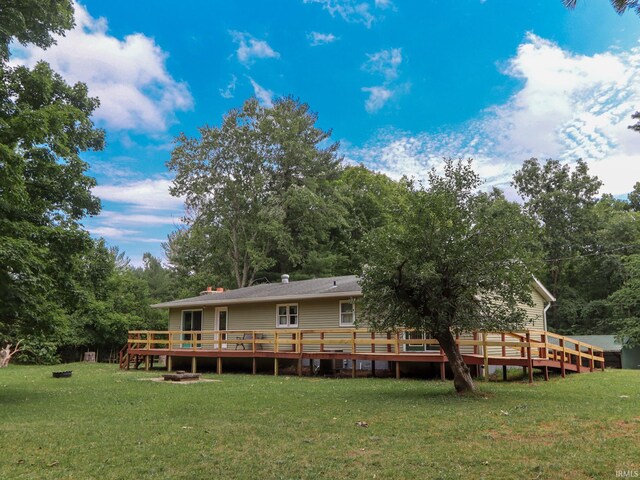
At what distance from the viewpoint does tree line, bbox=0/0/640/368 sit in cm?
972

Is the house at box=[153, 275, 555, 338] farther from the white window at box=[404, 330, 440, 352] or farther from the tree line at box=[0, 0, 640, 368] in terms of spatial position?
the tree line at box=[0, 0, 640, 368]

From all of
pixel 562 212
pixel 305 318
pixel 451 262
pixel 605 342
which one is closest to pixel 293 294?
pixel 305 318

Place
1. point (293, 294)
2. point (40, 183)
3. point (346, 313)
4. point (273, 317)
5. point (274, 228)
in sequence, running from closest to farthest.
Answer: point (40, 183) < point (346, 313) < point (293, 294) < point (273, 317) < point (274, 228)

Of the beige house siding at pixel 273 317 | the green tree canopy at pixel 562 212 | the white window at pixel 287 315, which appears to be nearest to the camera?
the beige house siding at pixel 273 317

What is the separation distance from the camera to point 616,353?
993 inches

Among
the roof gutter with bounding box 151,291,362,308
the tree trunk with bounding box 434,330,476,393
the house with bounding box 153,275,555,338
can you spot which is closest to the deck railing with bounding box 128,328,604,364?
the house with bounding box 153,275,555,338

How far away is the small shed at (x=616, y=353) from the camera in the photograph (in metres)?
24.6

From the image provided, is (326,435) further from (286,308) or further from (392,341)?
(286,308)

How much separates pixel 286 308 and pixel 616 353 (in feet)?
58.8

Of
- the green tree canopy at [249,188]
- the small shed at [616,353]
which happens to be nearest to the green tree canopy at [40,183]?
the green tree canopy at [249,188]

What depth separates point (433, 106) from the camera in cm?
2541

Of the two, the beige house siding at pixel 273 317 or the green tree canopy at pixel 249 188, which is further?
the green tree canopy at pixel 249 188

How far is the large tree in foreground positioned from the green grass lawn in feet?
5.15

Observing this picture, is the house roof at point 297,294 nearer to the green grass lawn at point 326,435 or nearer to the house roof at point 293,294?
the house roof at point 293,294
